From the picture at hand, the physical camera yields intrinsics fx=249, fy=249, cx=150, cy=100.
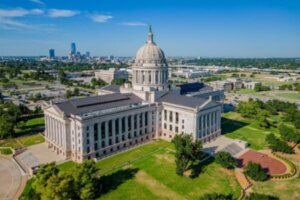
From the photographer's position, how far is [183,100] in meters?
88.4

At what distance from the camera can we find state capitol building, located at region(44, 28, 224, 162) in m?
72.2

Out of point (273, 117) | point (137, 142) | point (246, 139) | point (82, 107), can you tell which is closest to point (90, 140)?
point (82, 107)

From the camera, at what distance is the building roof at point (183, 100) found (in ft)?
279

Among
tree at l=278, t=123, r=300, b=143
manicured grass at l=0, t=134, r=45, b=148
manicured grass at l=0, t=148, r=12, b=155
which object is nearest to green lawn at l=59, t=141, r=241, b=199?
manicured grass at l=0, t=148, r=12, b=155

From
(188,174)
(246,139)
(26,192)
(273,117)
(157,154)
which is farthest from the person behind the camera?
(273,117)

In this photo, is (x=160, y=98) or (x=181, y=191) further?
(x=160, y=98)

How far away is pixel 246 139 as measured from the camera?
91250mm

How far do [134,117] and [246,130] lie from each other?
4825 centimetres

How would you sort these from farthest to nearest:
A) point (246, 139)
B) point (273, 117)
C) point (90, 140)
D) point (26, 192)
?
point (273, 117), point (246, 139), point (90, 140), point (26, 192)

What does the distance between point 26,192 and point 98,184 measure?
16286 mm

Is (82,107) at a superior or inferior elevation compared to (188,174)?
superior

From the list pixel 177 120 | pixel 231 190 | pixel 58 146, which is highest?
pixel 177 120

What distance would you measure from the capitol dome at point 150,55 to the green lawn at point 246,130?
124 feet

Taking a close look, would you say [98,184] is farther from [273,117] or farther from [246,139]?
[273,117]
